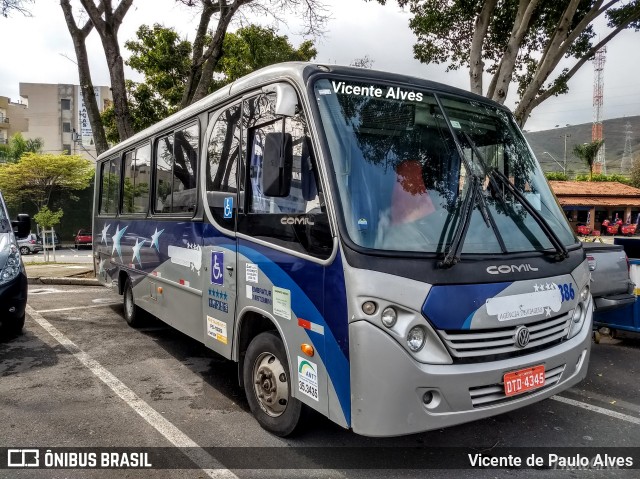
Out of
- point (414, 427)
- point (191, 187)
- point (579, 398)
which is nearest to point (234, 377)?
point (191, 187)

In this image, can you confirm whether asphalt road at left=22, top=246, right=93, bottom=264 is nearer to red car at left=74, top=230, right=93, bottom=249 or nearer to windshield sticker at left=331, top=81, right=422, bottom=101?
red car at left=74, top=230, right=93, bottom=249

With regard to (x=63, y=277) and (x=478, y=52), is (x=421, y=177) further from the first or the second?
(x=63, y=277)

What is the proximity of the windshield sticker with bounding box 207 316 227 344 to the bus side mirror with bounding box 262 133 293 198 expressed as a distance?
161cm

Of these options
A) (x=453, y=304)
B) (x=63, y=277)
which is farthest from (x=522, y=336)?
(x=63, y=277)

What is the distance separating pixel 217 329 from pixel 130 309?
3.54 m

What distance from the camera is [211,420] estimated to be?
13.3ft

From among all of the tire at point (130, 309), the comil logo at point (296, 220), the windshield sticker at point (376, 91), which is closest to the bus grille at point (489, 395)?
the comil logo at point (296, 220)

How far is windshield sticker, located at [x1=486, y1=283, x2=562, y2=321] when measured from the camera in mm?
3035

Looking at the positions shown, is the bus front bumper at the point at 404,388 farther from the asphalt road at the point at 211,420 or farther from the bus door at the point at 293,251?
the asphalt road at the point at 211,420

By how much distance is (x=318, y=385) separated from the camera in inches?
123

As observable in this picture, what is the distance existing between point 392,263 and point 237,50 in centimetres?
1868

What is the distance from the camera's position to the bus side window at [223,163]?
4230mm

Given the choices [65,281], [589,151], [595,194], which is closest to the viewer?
[65,281]

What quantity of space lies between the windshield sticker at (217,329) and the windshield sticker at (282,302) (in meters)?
0.92
